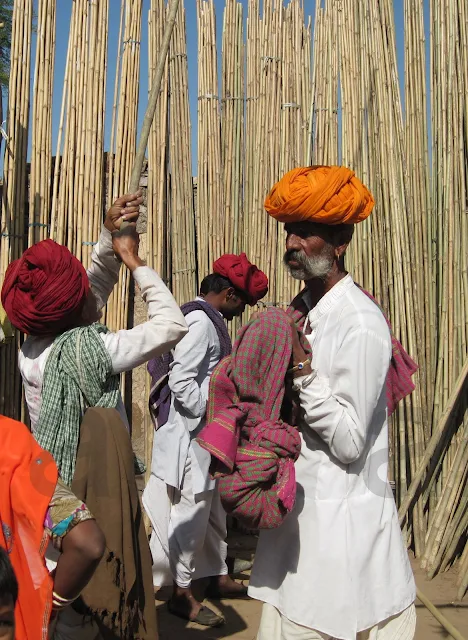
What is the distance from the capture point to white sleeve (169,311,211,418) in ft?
12.8

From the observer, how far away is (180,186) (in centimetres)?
488

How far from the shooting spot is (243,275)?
4.23 m

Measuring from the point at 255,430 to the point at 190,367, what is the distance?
188 centimetres

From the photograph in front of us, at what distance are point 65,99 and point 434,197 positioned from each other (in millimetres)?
2214

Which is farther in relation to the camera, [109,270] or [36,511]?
[109,270]

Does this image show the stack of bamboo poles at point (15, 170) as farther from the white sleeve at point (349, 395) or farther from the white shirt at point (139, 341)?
the white sleeve at point (349, 395)

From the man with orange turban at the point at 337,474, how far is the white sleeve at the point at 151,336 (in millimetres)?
439

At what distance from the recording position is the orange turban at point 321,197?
7.32 ft

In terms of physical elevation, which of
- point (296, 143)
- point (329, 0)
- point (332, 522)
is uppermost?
point (329, 0)

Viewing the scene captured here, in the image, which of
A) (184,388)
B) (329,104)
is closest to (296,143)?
(329,104)

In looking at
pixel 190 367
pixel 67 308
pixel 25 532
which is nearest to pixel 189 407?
pixel 190 367

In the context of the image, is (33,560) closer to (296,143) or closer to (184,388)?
(184,388)

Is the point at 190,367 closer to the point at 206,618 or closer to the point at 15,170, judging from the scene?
the point at 206,618

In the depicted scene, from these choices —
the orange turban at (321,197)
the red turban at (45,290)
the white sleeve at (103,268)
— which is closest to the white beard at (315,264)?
the orange turban at (321,197)
